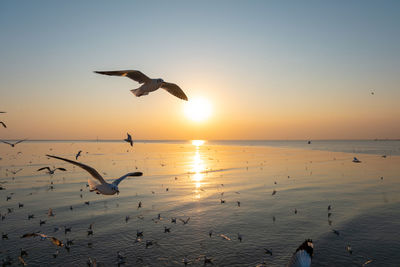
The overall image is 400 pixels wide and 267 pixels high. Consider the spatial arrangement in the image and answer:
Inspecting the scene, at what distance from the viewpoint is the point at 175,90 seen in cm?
1115

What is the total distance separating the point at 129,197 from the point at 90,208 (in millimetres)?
4561

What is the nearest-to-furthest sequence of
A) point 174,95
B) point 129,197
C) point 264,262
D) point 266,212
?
point 174,95 → point 264,262 → point 266,212 → point 129,197

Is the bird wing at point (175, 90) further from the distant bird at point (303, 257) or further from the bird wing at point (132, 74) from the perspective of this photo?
the distant bird at point (303, 257)

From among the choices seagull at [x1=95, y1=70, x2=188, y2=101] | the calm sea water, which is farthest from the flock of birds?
the calm sea water

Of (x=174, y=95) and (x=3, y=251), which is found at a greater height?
(x=174, y=95)

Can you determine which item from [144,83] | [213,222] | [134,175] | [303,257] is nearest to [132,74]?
[144,83]

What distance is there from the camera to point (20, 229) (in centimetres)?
1620

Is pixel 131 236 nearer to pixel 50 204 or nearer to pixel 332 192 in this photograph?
pixel 50 204

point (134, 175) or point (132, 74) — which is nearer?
point (132, 74)

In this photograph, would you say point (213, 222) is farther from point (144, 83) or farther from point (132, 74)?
point (132, 74)

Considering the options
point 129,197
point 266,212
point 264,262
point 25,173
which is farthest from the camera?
point 25,173

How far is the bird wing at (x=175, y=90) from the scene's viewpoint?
10915mm

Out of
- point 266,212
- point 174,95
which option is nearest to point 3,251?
point 174,95

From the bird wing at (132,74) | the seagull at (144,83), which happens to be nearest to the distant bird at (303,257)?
the seagull at (144,83)
